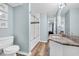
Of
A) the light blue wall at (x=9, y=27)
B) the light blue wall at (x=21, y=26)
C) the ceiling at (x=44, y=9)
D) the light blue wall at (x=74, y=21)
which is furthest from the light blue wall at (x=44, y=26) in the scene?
the light blue wall at (x=9, y=27)

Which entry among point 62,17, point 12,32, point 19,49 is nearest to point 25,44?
point 19,49

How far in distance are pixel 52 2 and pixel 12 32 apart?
993mm

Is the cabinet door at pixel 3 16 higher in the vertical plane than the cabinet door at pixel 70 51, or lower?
higher

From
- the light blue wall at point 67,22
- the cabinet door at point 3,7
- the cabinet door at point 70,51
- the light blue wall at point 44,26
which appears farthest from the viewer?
the light blue wall at point 44,26

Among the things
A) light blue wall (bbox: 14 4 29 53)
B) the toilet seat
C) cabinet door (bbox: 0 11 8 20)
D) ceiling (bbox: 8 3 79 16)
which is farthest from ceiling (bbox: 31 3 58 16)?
the toilet seat

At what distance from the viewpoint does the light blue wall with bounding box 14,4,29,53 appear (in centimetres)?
197

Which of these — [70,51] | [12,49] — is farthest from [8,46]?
[70,51]

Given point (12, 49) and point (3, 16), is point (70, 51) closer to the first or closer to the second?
point (12, 49)

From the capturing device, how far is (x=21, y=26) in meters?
2.00

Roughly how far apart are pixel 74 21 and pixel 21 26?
1054 millimetres

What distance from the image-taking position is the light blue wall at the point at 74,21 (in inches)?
70.9

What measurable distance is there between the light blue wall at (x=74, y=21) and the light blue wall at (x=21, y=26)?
2.90 ft

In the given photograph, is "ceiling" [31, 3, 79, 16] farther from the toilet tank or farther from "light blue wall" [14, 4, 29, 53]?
the toilet tank

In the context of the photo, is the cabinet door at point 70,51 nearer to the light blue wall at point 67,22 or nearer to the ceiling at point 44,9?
the light blue wall at point 67,22
